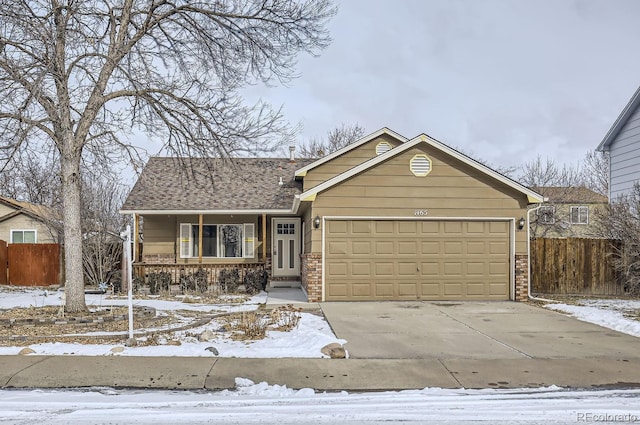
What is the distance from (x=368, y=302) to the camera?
1401 cm

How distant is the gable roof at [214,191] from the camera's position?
1820cm

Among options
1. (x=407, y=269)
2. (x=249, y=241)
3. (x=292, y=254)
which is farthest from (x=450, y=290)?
(x=249, y=241)

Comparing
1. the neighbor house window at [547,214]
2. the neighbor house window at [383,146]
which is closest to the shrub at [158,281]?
the neighbor house window at [383,146]

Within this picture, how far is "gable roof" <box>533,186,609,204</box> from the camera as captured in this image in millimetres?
31870

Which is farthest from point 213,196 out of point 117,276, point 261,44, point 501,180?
point 501,180

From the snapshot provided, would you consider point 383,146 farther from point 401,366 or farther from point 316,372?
point 316,372

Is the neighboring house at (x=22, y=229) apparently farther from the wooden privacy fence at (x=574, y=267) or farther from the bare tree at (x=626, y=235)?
the bare tree at (x=626, y=235)

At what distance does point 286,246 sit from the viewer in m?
19.4

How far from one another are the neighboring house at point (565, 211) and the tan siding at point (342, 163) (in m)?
13.5

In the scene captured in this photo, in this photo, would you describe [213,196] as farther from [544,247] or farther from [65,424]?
[65,424]

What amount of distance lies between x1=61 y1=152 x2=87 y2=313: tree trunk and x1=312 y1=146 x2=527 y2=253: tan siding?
6.14 metres

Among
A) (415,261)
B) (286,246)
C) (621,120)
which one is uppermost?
(621,120)

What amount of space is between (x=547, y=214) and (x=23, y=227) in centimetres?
2763

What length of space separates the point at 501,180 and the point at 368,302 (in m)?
5.06
